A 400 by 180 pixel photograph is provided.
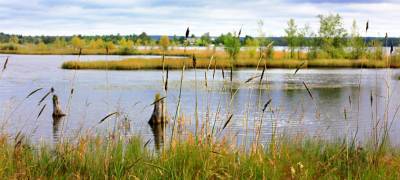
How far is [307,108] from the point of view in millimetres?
20297

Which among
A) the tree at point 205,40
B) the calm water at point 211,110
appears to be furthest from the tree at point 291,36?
the tree at point 205,40

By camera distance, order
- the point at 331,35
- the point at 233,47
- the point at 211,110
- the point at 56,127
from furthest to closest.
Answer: the point at 331,35 → the point at 211,110 → the point at 56,127 → the point at 233,47

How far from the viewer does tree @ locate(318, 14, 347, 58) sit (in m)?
66.1

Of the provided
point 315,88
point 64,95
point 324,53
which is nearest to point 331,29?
point 324,53

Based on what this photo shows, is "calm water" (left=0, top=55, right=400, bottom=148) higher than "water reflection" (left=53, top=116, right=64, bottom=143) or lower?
higher

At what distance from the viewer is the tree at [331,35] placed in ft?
217

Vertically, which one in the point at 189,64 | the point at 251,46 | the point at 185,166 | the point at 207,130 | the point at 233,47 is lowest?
the point at 189,64

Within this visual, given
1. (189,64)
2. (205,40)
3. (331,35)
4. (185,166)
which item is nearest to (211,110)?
(205,40)

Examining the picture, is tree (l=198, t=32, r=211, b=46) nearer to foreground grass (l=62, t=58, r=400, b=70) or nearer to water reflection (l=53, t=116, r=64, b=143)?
water reflection (l=53, t=116, r=64, b=143)

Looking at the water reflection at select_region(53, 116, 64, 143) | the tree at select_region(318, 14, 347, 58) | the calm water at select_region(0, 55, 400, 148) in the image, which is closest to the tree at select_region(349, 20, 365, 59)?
the tree at select_region(318, 14, 347, 58)

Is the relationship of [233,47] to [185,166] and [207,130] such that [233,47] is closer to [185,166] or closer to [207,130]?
[207,130]

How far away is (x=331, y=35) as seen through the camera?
68.3 meters

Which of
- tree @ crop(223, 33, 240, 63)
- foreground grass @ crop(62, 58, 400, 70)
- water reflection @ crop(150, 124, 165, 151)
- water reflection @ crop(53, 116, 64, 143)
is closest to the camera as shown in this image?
tree @ crop(223, 33, 240, 63)

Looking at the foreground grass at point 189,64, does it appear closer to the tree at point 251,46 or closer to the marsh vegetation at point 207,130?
the marsh vegetation at point 207,130
